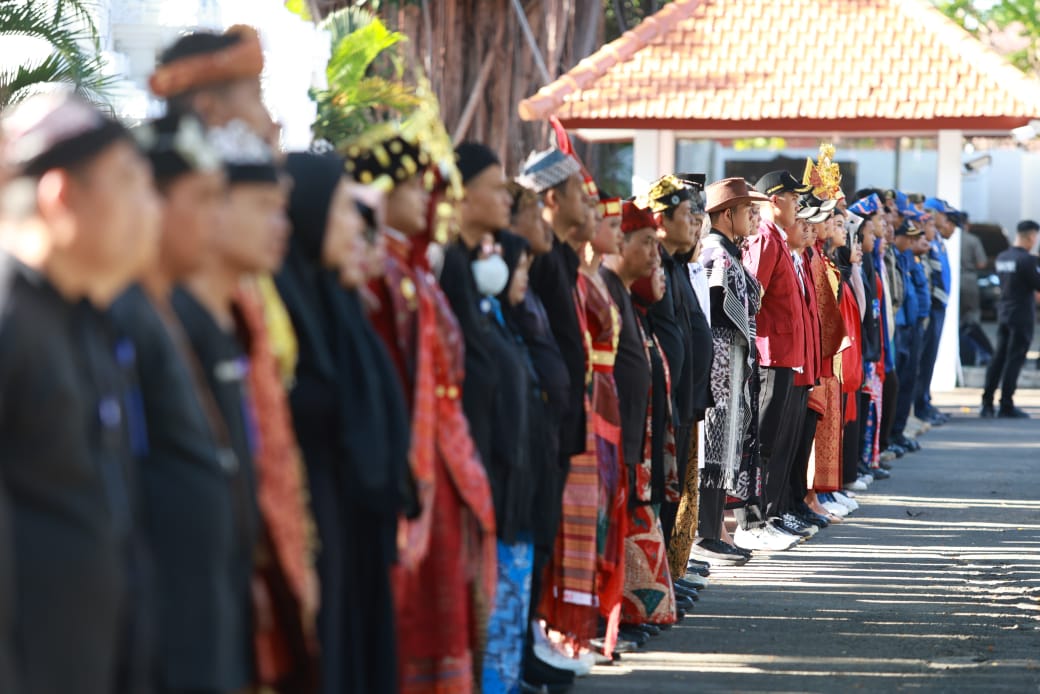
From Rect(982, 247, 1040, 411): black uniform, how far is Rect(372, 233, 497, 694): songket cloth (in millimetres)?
15159

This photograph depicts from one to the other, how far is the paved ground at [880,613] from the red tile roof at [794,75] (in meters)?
9.36

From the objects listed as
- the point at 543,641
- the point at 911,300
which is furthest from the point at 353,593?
the point at 911,300

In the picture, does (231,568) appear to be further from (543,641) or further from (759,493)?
(759,493)

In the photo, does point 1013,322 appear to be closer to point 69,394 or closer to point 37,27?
point 37,27

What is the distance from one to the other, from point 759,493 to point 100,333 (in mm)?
7604

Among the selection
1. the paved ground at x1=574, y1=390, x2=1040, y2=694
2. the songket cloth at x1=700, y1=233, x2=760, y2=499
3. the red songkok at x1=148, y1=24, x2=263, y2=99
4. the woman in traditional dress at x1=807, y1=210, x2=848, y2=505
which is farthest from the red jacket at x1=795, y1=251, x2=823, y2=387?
the red songkok at x1=148, y1=24, x2=263, y2=99

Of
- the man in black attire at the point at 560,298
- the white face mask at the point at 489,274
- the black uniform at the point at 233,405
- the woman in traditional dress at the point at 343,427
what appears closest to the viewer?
the black uniform at the point at 233,405

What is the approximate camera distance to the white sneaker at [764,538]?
10.8 m

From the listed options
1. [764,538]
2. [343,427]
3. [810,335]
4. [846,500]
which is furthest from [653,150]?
[343,427]

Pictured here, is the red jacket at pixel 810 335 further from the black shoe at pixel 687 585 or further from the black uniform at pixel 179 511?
the black uniform at pixel 179 511

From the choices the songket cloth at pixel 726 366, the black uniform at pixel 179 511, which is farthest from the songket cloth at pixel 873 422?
the black uniform at pixel 179 511

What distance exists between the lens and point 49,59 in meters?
11.3

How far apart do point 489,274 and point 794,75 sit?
1763cm

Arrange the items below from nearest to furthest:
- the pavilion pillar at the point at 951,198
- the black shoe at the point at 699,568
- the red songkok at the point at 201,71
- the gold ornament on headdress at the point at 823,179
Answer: the red songkok at the point at 201,71, the black shoe at the point at 699,568, the gold ornament on headdress at the point at 823,179, the pavilion pillar at the point at 951,198
